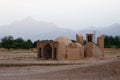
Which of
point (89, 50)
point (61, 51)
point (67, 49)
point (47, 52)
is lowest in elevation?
point (47, 52)

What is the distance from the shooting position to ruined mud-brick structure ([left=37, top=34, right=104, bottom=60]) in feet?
158

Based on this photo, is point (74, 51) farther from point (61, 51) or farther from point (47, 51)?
point (47, 51)

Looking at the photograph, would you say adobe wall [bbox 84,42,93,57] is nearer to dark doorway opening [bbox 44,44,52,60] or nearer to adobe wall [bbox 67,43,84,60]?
adobe wall [bbox 67,43,84,60]

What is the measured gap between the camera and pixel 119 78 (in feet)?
68.7

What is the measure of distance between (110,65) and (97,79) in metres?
4.09

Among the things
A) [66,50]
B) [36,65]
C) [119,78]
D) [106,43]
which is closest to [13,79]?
[119,78]

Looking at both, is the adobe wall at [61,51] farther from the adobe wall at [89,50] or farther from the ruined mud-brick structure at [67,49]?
the adobe wall at [89,50]

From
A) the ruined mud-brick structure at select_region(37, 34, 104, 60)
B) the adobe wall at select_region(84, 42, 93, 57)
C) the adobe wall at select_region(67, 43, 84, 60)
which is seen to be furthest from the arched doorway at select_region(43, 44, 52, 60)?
the adobe wall at select_region(84, 42, 93, 57)

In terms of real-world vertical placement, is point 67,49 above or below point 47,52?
above

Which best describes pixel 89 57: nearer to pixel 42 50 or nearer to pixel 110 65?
pixel 42 50

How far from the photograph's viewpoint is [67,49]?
158ft

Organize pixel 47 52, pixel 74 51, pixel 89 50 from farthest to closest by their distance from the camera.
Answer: pixel 47 52 → pixel 89 50 → pixel 74 51

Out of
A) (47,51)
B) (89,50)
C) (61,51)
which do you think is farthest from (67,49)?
(47,51)

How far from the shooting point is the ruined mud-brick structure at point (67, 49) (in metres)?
48.3
